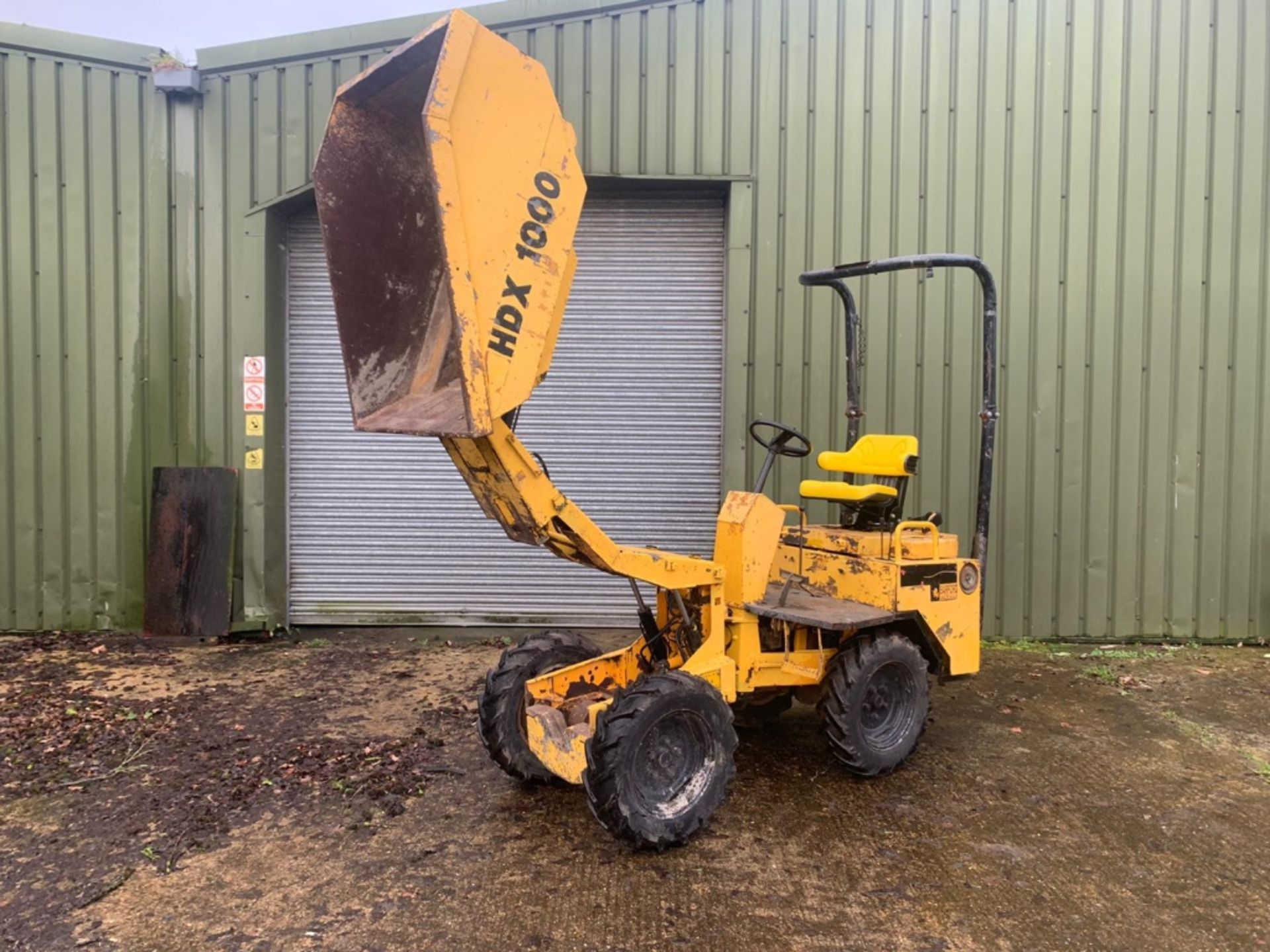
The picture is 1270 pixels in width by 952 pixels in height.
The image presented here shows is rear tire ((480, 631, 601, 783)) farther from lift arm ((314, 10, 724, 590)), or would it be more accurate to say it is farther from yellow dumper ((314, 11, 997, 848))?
lift arm ((314, 10, 724, 590))

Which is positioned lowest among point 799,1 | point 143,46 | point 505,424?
point 505,424

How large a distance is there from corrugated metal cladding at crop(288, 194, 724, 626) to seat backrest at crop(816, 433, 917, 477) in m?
2.80

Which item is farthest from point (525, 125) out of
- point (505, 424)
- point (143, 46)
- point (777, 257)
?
point (143, 46)

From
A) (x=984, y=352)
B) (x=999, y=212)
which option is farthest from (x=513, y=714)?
(x=999, y=212)

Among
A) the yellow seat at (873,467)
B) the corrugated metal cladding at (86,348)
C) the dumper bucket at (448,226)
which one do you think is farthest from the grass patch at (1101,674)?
the corrugated metal cladding at (86,348)

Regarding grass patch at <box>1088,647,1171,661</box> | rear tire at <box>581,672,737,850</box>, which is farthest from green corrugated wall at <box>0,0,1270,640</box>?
rear tire at <box>581,672,737,850</box>

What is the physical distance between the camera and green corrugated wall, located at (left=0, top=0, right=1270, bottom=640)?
7395 mm

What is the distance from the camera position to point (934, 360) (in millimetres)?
7445

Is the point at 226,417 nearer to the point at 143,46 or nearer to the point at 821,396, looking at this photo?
the point at 143,46

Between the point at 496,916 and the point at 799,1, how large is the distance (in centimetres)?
744

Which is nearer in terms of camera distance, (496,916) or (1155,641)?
(496,916)

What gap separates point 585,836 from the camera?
381 cm

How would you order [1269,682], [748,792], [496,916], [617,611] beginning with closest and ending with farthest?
1. [496,916]
2. [748,792]
3. [1269,682]
4. [617,611]

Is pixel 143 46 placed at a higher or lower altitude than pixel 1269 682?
higher
